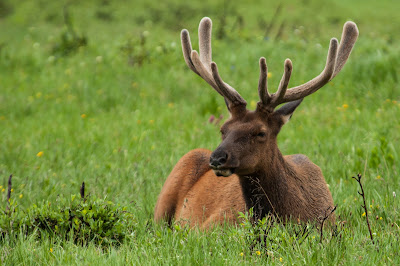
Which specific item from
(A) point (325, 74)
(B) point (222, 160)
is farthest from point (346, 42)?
(B) point (222, 160)

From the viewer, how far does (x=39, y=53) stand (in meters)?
12.6

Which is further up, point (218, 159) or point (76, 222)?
point (218, 159)

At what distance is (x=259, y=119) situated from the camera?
414 cm

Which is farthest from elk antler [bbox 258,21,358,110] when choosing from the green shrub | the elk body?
the green shrub

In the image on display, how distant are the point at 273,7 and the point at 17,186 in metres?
16.6

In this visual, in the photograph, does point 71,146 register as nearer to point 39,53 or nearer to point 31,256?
point 31,256

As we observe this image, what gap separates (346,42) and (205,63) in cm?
117

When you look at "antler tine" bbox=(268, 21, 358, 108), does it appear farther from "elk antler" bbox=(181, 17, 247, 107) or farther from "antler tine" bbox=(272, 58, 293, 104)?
"elk antler" bbox=(181, 17, 247, 107)

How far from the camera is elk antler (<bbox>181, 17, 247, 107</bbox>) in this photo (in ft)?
14.0

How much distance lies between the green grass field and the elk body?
1.02 ft

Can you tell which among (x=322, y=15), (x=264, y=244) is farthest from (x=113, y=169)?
(x=322, y=15)

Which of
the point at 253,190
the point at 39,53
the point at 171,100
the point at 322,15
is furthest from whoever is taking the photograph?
the point at 322,15

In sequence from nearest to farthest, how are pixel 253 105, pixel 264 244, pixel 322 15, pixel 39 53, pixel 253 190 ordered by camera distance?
pixel 264 244, pixel 253 190, pixel 253 105, pixel 39 53, pixel 322 15

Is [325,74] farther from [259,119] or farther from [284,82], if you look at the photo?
[259,119]
